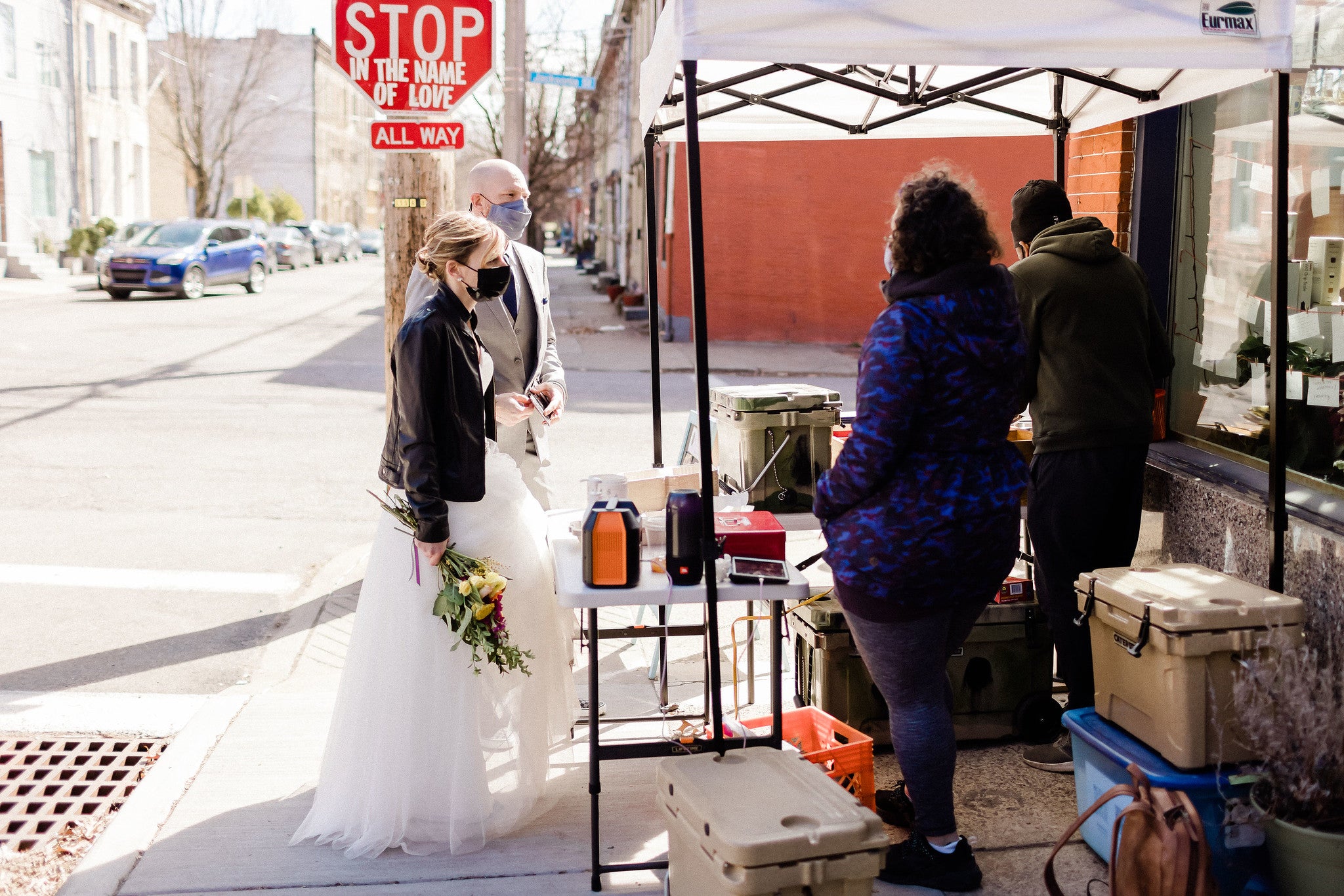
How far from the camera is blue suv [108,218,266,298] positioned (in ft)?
81.1

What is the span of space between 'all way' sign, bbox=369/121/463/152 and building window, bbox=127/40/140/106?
40.4 meters

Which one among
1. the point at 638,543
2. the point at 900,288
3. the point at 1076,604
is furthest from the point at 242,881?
the point at 1076,604

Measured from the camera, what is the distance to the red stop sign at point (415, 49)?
5406 mm

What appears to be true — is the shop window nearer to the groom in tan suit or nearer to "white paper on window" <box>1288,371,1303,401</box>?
the groom in tan suit

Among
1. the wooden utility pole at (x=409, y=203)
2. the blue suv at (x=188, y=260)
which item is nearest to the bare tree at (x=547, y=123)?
the blue suv at (x=188, y=260)

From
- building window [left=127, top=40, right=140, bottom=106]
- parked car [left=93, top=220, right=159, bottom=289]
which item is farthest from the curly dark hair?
building window [left=127, top=40, right=140, bottom=106]

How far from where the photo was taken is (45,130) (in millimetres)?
33281

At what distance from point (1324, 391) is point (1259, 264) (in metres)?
0.70

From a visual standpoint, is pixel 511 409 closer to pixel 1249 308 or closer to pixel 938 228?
pixel 938 228

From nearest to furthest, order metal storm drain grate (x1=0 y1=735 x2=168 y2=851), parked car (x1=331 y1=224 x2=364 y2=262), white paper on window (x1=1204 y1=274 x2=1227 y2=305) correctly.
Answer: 1. metal storm drain grate (x1=0 y1=735 x2=168 y2=851)
2. white paper on window (x1=1204 y1=274 x2=1227 y2=305)
3. parked car (x1=331 y1=224 x2=364 y2=262)

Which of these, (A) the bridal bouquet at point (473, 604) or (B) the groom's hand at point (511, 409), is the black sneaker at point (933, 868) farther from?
(B) the groom's hand at point (511, 409)

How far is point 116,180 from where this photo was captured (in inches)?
1555

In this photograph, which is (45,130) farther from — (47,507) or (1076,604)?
(1076,604)

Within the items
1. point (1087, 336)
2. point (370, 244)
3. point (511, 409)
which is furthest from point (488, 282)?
point (370, 244)
